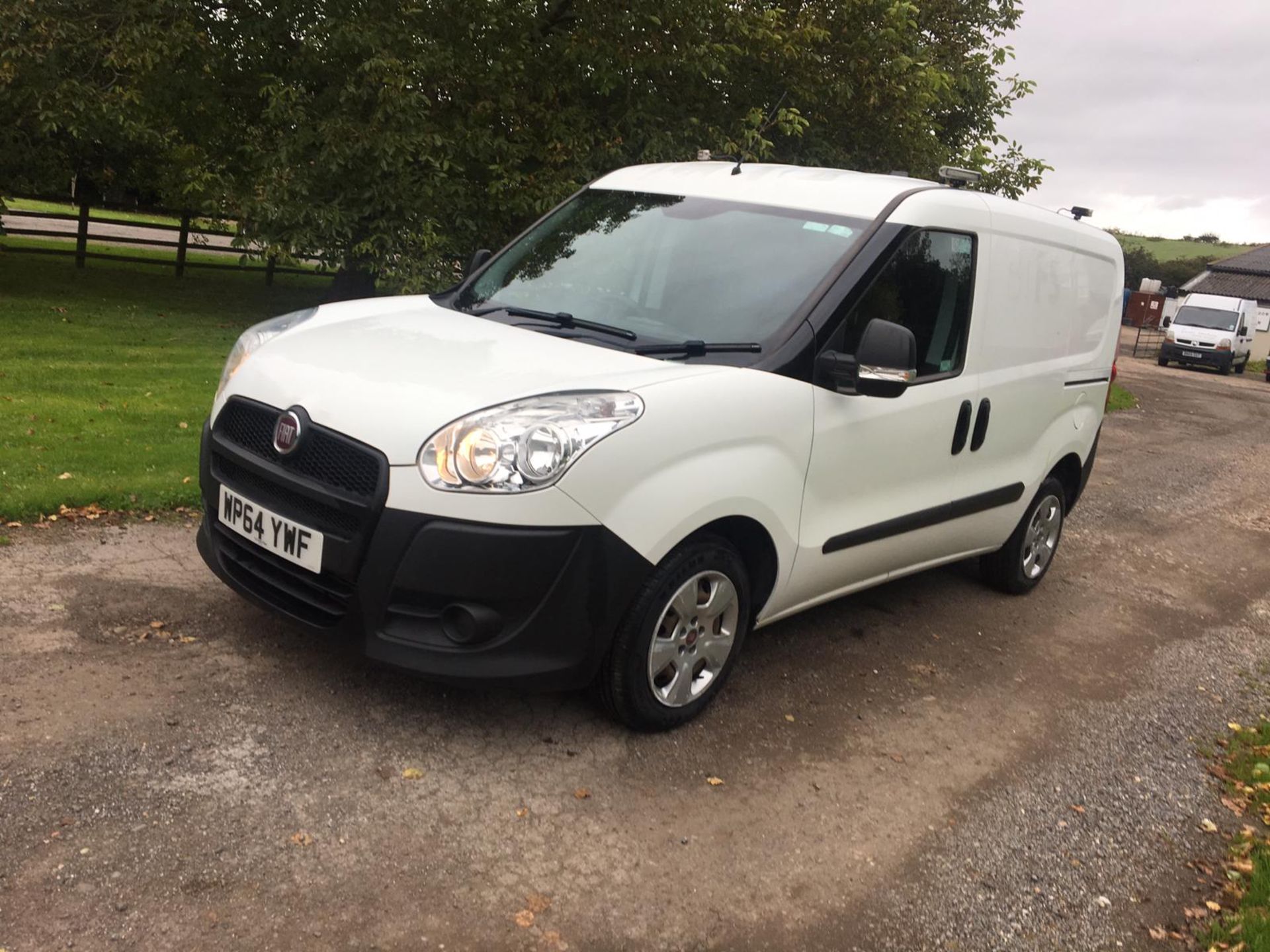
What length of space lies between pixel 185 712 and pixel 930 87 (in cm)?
1691

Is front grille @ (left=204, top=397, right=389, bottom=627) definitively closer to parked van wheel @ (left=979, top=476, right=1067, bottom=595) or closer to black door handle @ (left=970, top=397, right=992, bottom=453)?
black door handle @ (left=970, top=397, right=992, bottom=453)

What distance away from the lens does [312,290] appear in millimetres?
22984

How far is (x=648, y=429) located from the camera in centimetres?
365

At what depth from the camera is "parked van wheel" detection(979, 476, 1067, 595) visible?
632 cm

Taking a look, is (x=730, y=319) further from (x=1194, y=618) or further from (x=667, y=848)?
(x=1194, y=618)

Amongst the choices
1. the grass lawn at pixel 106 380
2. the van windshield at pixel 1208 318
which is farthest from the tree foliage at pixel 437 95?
the van windshield at pixel 1208 318

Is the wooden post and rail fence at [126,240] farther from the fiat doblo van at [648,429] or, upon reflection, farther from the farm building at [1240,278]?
the farm building at [1240,278]

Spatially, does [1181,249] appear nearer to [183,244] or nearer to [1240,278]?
[1240,278]

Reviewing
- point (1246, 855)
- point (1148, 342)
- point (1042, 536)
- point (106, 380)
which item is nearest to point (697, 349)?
point (1246, 855)

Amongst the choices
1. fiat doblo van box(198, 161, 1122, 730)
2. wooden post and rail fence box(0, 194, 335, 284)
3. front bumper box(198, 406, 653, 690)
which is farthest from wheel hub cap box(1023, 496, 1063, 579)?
wooden post and rail fence box(0, 194, 335, 284)

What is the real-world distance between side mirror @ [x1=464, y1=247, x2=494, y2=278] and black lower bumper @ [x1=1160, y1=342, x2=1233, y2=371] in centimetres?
3351

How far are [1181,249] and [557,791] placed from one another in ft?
309

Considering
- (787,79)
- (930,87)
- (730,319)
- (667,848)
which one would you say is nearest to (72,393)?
(730,319)

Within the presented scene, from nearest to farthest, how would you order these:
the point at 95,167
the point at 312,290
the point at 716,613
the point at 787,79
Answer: the point at 716,613 < the point at 787,79 < the point at 312,290 < the point at 95,167
